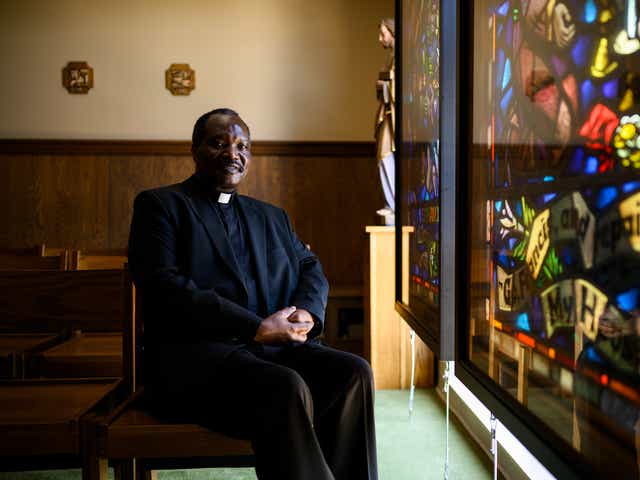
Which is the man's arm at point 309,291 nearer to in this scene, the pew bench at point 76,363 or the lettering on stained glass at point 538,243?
the pew bench at point 76,363

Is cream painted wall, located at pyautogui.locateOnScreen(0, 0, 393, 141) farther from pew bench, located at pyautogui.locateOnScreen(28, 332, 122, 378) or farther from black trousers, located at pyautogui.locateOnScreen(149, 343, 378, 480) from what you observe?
black trousers, located at pyautogui.locateOnScreen(149, 343, 378, 480)

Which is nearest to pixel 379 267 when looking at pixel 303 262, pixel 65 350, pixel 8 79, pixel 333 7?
pixel 303 262

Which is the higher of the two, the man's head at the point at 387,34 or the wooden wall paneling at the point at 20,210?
the man's head at the point at 387,34

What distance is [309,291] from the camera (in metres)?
2.27

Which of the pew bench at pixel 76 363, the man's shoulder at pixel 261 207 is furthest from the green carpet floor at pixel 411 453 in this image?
the man's shoulder at pixel 261 207

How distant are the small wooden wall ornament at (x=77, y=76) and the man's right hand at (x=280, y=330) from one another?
15.8 feet

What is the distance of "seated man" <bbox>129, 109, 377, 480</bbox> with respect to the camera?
172cm

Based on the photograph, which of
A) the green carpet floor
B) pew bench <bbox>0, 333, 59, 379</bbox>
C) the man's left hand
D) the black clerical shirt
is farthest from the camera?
the green carpet floor

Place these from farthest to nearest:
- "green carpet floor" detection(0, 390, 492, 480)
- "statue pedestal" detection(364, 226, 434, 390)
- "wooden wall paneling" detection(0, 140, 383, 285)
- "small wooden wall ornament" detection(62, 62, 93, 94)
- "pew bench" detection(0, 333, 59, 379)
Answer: "wooden wall paneling" detection(0, 140, 383, 285), "small wooden wall ornament" detection(62, 62, 93, 94), "statue pedestal" detection(364, 226, 434, 390), "green carpet floor" detection(0, 390, 492, 480), "pew bench" detection(0, 333, 59, 379)

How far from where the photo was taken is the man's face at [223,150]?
2.30 meters

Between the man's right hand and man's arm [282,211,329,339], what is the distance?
0.13 ft

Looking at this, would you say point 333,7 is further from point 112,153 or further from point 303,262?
point 303,262

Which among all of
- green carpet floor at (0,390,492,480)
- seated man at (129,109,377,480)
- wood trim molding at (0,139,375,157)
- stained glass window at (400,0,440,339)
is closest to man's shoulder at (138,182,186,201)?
seated man at (129,109,377,480)

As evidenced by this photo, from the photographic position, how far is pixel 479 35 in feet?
4.76
